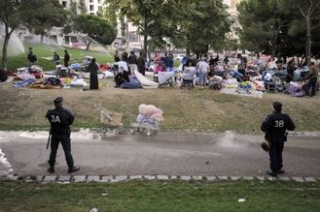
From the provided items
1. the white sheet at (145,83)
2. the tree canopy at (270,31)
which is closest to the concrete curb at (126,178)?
the white sheet at (145,83)

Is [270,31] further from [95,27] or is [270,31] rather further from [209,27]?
[95,27]

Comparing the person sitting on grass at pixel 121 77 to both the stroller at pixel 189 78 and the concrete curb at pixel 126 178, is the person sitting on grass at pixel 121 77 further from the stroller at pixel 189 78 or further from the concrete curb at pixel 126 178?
the concrete curb at pixel 126 178

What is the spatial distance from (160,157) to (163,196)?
300cm

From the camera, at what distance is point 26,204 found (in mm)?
8164

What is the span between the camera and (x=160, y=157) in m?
11.7

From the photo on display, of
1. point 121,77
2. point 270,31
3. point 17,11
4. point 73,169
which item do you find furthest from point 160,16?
point 73,169

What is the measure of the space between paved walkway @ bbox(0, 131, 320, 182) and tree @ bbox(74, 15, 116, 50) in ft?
283

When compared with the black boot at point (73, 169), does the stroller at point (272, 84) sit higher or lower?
higher

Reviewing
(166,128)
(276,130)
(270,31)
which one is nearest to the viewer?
(276,130)

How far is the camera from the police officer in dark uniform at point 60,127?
10.0 m

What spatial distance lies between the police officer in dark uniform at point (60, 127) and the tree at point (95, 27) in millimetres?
89646

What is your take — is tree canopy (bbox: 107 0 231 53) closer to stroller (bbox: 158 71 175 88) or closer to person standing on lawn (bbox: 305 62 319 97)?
stroller (bbox: 158 71 175 88)

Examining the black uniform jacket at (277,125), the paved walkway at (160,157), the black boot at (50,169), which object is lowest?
the paved walkway at (160,157)

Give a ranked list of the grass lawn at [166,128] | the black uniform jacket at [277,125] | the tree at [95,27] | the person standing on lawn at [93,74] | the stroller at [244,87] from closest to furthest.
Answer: the grass lawn at [166,128] → the black uniform jacket at [277,125] → the person standing on lawn at [93,74] → the stroller at [244,87] → the tree at [95,27]
